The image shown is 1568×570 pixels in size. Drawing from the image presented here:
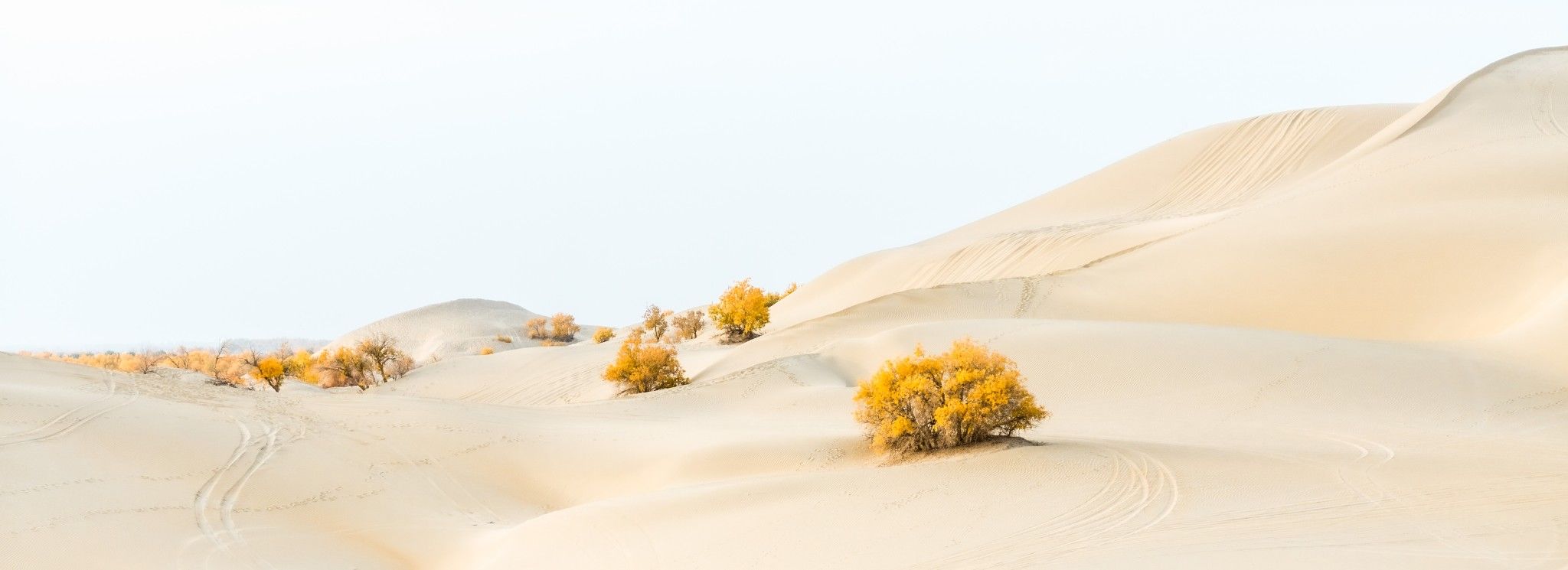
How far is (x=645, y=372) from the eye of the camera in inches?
829

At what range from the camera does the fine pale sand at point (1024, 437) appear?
8.26 meters

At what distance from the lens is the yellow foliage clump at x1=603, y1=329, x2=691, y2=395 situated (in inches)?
830

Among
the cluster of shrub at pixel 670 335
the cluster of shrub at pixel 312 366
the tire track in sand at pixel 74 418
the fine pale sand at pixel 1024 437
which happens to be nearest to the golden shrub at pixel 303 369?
the cluster of shrub at pixel 312 366

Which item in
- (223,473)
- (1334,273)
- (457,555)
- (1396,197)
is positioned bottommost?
(457,555)

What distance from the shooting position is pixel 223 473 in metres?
11.2

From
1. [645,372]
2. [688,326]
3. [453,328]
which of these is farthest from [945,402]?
[453,328]

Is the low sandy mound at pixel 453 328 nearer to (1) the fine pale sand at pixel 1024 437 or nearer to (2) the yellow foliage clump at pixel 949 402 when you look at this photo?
(1) the fine pale sand at pixel 1024 437

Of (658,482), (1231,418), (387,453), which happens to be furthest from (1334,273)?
(387,453)

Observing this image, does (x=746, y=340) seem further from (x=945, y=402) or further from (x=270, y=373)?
(x=945, y=402)

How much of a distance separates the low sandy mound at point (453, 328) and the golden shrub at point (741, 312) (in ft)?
52.1

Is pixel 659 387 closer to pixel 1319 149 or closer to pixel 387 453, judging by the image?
pixel 387 453

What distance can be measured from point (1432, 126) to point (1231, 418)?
78.6ft

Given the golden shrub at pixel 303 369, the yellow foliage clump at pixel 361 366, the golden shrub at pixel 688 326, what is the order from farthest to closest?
1. the golden shrub at pixel 688 326
2. the golden shrub at pixel 303 369
3. the yellow foliage clump at pixel 361 366

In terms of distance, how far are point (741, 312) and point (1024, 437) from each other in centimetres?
1690
